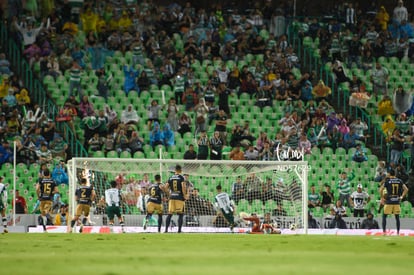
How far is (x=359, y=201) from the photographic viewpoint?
1254 inches

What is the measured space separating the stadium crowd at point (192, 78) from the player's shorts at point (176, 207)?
4577mm

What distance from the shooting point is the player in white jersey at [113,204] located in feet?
93.0

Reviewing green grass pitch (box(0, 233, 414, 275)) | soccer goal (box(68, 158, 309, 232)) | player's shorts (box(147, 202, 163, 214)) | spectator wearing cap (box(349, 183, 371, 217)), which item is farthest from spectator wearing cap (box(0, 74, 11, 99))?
green grass pitch (box(0, 233, 414, 275))

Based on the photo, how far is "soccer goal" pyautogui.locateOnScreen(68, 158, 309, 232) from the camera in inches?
1152

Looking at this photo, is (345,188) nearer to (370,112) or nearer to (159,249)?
(370,112)

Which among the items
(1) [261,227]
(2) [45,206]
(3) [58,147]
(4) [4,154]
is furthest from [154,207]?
(4) [4,154]

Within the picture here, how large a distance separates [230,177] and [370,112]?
9001 mm

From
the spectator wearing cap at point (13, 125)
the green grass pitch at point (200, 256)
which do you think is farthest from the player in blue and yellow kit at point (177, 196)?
the spectator wearing cap at point (13, 125)

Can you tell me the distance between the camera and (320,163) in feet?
110

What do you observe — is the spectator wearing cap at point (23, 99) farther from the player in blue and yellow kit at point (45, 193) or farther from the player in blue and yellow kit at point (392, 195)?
the player in blue and yellow kit at point (392, 195)

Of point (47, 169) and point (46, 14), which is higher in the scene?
point (46, 14)

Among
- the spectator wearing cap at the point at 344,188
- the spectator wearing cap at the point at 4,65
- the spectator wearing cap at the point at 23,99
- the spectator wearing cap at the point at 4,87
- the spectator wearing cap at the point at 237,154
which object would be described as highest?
the spectator wearing cap at the point at 4,65

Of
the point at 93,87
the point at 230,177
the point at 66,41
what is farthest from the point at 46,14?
the point at 230,177

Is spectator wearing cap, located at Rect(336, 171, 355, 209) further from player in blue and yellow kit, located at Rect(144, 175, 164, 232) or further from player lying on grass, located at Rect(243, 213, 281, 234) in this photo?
player in blue and yellow kit, located at Rect(144, 175, 164, 232)
